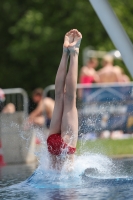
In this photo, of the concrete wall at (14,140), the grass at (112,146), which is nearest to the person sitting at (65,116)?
the grass at (112,146)

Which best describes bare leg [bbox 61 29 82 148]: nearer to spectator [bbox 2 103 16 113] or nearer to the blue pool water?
the blue pool water

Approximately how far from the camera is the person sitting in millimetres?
7941

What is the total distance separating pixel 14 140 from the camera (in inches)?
468

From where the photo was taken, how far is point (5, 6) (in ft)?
89.8

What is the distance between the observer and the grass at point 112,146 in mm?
11461

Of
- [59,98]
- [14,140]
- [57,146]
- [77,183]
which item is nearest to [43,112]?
[14,140]

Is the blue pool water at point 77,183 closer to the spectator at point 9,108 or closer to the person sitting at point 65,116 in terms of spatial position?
the person sitting at point 65,116

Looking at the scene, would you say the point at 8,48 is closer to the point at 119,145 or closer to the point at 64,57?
the point at 119,145

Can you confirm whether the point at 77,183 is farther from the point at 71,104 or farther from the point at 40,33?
the point at 40,33

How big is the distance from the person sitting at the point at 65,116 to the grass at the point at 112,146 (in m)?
2.90

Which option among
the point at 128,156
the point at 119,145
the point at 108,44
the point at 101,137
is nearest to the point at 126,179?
the point at 128,156

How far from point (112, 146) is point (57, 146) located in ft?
16.7

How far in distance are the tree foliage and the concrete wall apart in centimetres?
1426

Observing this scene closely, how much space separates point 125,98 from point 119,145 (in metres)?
1.88
